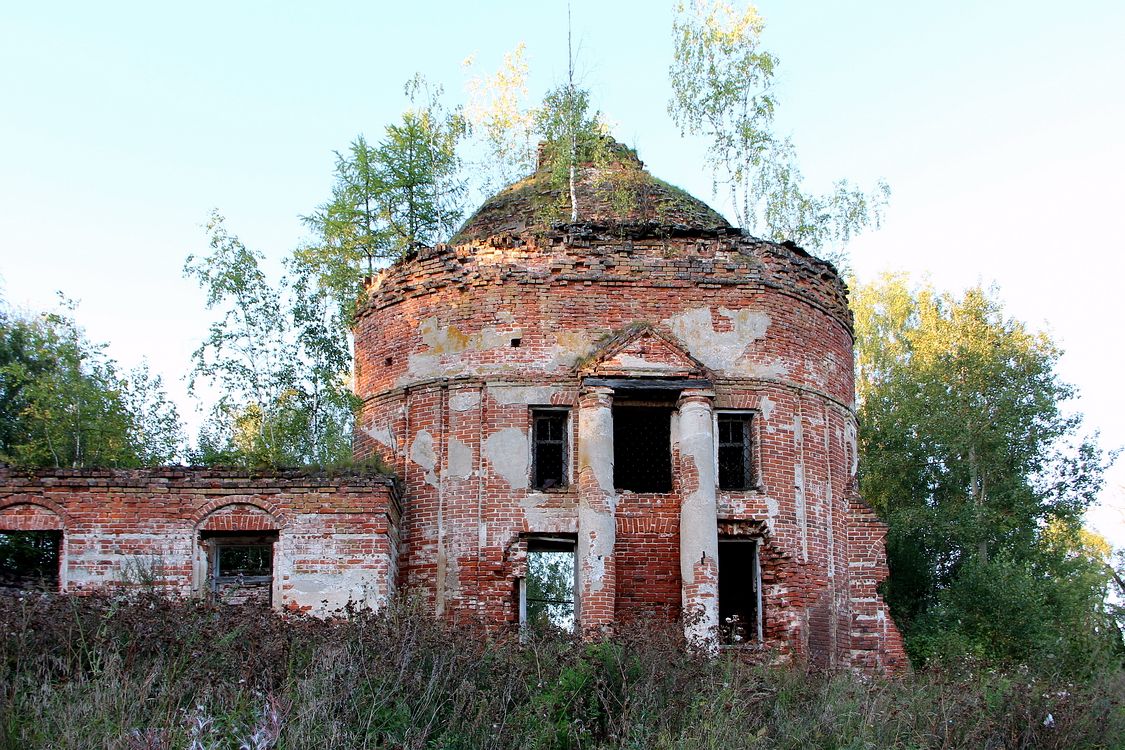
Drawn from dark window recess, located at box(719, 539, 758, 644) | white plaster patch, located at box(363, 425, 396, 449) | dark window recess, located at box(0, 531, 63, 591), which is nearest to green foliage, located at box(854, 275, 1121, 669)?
dark window recess, located at box(719, 539, 758, 644)

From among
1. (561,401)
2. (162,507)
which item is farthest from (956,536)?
(162,507)

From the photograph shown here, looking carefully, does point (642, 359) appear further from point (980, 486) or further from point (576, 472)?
point (980, 486)

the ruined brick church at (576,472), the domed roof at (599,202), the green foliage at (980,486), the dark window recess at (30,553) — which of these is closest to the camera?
the ruined brick church at (576,472)

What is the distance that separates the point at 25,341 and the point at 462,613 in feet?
50.2

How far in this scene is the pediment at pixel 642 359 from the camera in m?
16.3

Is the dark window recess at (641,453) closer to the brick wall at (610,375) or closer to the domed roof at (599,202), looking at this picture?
the brick wall at (610,375)

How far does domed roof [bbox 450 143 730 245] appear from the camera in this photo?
Answer: 63.4 feet

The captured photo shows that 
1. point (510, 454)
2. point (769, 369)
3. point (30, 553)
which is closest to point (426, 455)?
point (510, 454)

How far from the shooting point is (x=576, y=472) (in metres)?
16.3

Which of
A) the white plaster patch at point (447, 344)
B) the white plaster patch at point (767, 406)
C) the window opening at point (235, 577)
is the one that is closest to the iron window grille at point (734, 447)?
the white plaster patch at point (767, 406)

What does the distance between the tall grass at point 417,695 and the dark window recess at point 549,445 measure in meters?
5.44

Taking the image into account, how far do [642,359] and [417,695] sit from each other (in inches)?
329

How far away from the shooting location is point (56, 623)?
9.26m

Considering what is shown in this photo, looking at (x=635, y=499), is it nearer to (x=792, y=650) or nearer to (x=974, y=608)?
(x=792, y=650)
